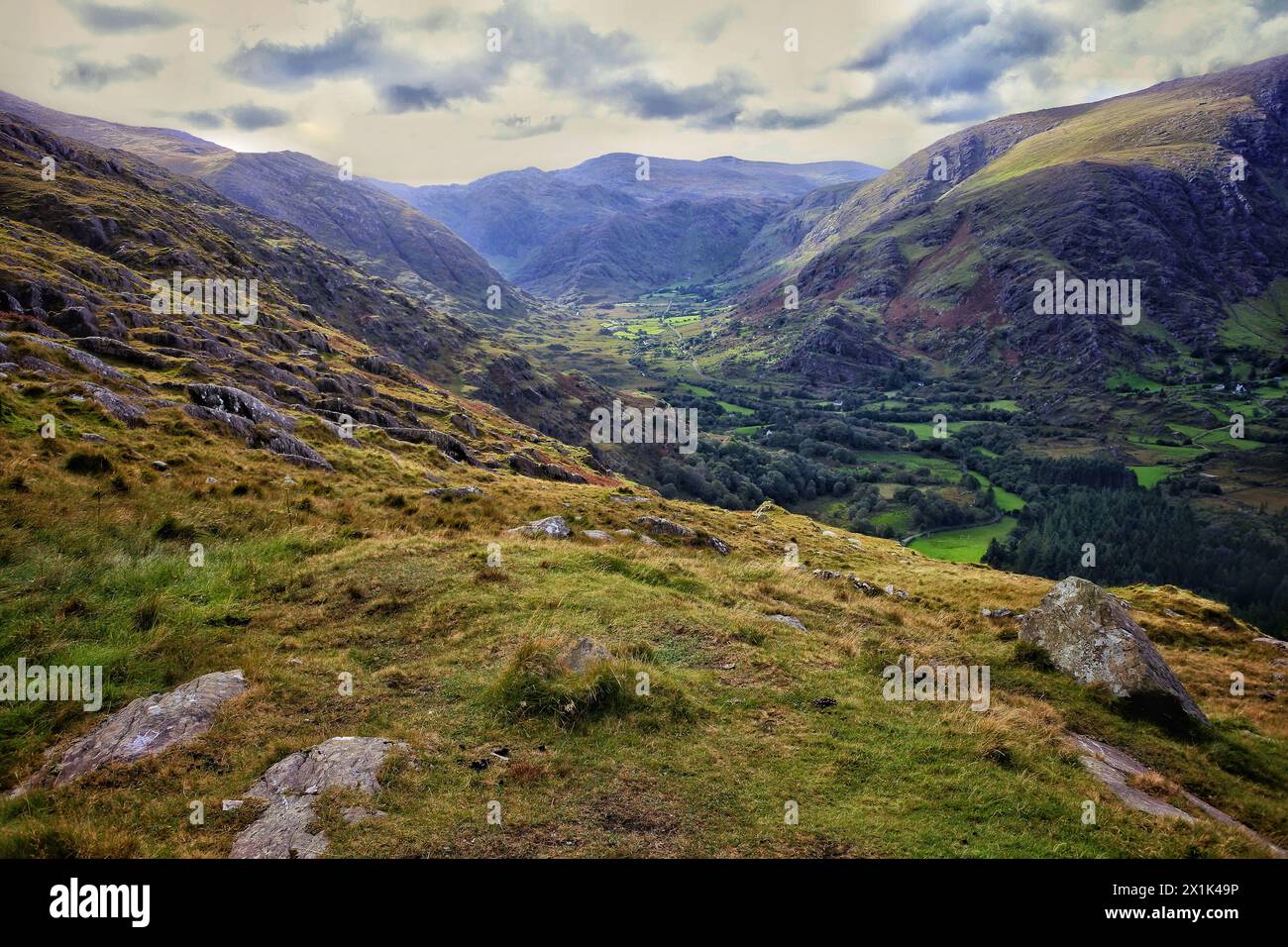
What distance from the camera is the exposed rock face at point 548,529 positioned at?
25734mm

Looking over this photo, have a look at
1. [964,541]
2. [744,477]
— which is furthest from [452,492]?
[964,541]

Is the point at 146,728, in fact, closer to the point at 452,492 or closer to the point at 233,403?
the point at 452,492

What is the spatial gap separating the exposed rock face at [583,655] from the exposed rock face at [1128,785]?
34.4 ft

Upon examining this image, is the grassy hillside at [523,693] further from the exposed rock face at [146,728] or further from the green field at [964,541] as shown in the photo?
the green field at [964,541]

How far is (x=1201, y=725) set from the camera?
15891mm

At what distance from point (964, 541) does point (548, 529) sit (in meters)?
130

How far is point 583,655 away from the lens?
13977 millimetres

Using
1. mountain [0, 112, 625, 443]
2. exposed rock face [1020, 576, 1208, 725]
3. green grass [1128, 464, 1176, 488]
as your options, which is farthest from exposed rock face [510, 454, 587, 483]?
green grass [1128, 464, 1176, 488]

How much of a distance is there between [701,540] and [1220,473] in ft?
684

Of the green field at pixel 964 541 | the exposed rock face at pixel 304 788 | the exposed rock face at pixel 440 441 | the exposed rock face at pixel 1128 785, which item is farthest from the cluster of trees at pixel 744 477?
the exposed rock face at pixel 304 788
